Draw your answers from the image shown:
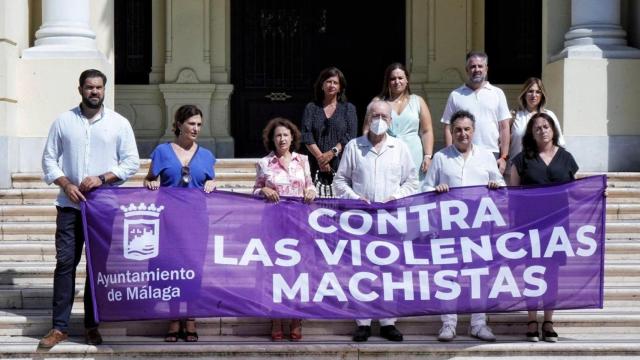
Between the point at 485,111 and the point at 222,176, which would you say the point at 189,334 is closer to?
the point at 485,111

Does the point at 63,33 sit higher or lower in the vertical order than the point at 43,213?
higher

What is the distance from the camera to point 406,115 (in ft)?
31.4

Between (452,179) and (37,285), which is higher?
(452,179)

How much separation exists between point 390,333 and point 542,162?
1.78 meters

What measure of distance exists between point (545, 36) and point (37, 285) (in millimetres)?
6936

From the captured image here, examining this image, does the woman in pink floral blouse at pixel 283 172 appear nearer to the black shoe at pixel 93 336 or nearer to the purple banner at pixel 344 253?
the purple banner at pixel 344 253

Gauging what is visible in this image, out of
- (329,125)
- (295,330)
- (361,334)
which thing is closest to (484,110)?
(329,125)

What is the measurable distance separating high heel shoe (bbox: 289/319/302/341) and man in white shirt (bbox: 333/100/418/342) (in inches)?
17.3

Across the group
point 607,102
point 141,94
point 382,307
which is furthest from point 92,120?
point 141,94

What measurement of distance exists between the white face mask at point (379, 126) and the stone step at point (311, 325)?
1486 millimetres

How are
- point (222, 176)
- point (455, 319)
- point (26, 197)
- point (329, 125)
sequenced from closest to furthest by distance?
point (455, 319) → point (329, 125) → point (26, 197) → point (222, 176)

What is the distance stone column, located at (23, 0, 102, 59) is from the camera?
12.5 meters

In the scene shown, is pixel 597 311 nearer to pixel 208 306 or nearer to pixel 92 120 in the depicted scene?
pixel 208 306

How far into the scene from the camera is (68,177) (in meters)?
8.49
